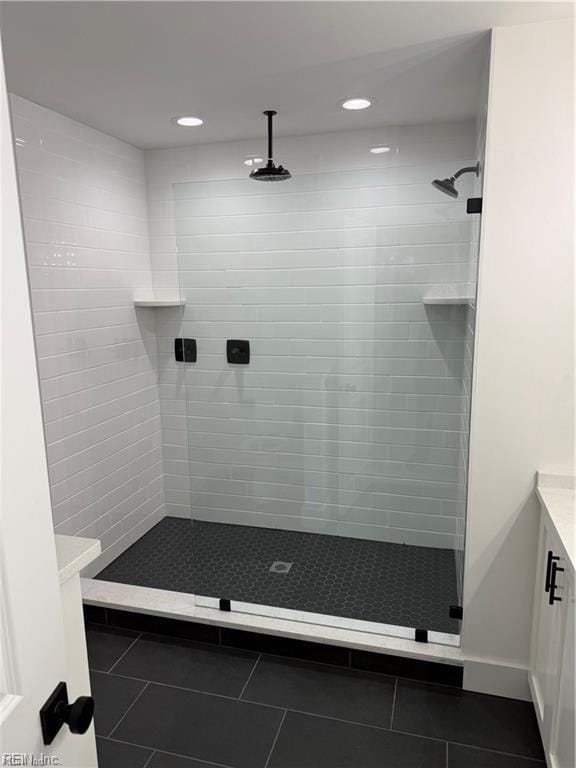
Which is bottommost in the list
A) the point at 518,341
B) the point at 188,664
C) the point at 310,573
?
the point at 188,664

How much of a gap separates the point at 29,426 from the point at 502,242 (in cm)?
162

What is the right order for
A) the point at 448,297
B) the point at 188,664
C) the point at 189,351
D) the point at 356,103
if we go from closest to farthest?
the point at 188,664 < the point at 356,103 < the point at 448,297 < the point at 189,351

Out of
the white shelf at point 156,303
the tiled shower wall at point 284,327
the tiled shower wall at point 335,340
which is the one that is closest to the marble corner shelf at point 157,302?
the white shelf at point 156,303

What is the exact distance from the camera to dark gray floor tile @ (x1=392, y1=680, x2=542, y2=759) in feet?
6.00

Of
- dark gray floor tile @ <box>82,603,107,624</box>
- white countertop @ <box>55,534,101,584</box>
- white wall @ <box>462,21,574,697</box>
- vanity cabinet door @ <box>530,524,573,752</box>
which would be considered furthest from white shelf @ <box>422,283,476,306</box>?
dark gray floor tile @ <box>82,603,107,624</box>

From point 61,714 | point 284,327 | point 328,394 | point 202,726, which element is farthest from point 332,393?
point 61,714

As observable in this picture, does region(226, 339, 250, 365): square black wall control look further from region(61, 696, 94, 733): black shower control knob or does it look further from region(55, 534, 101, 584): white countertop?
region(61, 696, 94, 733): black shower control knob

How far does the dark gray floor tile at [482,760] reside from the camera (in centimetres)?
173

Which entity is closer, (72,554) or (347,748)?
(72,554)

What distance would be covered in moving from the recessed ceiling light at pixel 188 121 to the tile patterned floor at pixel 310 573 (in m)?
2.09

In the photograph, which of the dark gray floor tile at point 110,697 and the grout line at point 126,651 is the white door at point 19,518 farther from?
the grout line at point 126,651

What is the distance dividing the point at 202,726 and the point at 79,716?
4.65 feet

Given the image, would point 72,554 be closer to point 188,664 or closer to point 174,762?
point 174,762

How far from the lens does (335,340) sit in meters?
2.59
